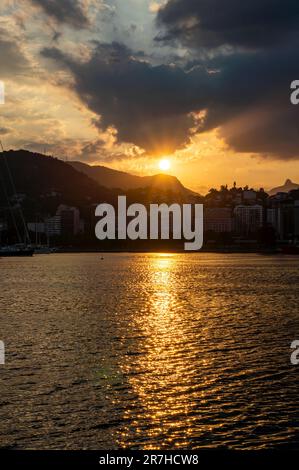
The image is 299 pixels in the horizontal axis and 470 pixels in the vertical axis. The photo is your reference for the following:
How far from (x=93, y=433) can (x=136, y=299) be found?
1878 inches

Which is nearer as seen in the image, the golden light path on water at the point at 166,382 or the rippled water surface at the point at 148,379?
the rippled water surface at the point at 148,379

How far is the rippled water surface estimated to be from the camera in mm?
19188

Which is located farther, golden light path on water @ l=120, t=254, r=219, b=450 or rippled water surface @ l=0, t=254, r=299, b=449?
golden light path on water @ l=120, t=254, r=219, b=450

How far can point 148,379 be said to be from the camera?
26125 mm

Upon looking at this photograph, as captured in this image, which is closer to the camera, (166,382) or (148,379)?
(166,382)

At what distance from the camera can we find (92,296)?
6969 centimetres

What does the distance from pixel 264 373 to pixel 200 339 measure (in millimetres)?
9862

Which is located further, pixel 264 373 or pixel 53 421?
pixel 264 373

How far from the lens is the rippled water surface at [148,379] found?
19188 millimetres
